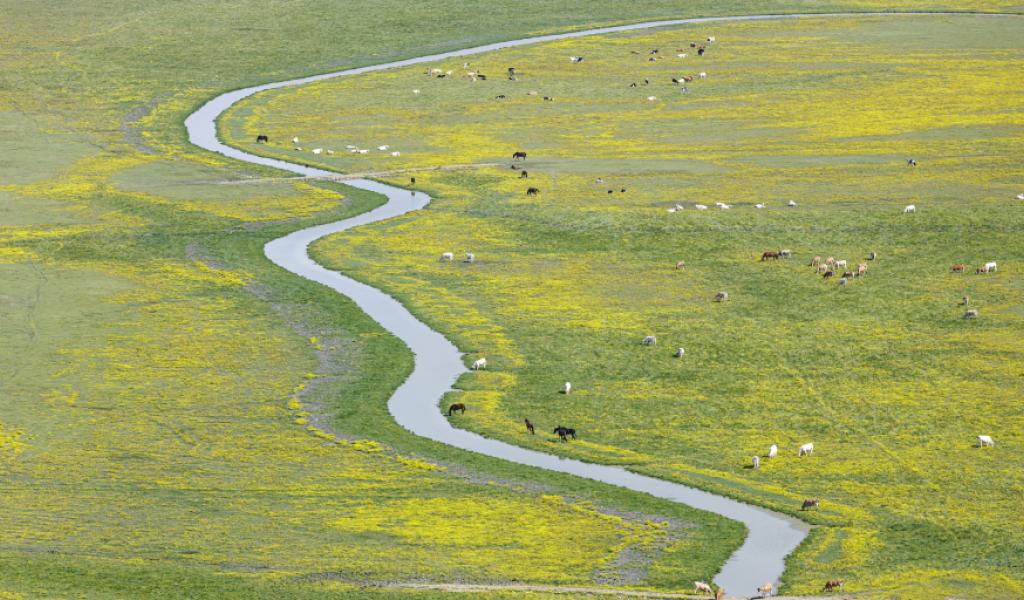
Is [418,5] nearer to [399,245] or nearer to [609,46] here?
[609,46]

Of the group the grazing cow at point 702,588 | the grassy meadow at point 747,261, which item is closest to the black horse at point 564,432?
the grassy meadow at point 747,261

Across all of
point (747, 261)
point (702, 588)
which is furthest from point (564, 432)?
point (747, 261)

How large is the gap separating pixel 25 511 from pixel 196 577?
26.1 feet

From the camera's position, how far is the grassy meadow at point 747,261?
53531mm

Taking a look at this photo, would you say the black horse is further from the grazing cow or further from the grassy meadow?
the grazing cow

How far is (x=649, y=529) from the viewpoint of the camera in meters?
49.8

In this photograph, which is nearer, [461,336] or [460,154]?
[461,336]

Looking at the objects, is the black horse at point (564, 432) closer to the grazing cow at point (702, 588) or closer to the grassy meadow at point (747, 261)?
the grassy meadow at point (747, 261)

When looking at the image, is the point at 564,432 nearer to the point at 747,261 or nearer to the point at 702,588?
the point at 702,588

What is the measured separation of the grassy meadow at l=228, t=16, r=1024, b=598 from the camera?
53.5m

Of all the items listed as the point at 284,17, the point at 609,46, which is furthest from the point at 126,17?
the point at 609,46

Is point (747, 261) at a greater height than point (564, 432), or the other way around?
point (747, 261)

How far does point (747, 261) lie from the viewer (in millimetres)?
81312

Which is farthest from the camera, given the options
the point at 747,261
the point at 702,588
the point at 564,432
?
the point at 747,261
